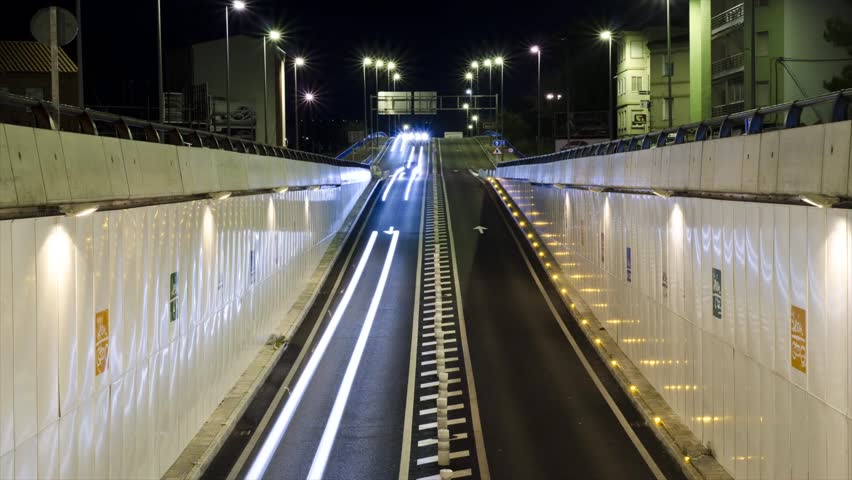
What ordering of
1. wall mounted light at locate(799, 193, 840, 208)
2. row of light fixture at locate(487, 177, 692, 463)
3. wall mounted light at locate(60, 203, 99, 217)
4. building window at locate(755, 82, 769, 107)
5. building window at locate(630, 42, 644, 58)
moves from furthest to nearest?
1. building window at locate(630, 42, 644, 58)
2. building window at locate(755, 82, 769, 107)
3. row of light fixture at locate(487, 177, 692, 463)
4. wall mounted light at locate(60, 203, 99, 217)
5. wall mounted light at locate(799, 193, 840, 208)

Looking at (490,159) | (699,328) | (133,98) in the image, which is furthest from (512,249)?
(490,159)

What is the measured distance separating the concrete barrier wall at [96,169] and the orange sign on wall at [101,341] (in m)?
1.51

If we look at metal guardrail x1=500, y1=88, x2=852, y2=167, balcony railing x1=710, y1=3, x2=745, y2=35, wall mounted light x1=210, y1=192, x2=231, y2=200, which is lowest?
wall mounted light x1=210, y1=192, x2=231, y2=200

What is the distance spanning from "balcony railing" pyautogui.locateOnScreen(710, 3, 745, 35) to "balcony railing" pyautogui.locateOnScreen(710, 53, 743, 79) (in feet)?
6.45

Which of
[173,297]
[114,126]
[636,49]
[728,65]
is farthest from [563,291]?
[636,49]

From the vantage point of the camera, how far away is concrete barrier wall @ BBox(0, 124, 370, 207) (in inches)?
337

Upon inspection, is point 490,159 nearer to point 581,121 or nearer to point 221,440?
point 581,121

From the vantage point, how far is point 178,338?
15.1 metres

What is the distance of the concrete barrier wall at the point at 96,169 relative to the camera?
337 inches

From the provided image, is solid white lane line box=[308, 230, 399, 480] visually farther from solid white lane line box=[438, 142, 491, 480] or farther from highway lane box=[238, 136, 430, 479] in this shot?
solid white lane line box=[438, 142, 491, 480]

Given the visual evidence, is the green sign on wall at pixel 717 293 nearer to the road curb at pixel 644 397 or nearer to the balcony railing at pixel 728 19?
the road curb at pixel 644 397

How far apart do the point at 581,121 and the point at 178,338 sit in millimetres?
95539

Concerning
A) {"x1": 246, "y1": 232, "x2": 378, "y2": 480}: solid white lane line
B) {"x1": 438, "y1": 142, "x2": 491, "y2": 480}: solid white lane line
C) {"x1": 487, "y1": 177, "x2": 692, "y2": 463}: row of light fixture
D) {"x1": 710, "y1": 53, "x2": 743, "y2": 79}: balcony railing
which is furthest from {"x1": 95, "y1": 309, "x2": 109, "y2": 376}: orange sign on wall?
{"x1": 710, "y1": 53, "x2": 743, "y2": 79}: balcony railing

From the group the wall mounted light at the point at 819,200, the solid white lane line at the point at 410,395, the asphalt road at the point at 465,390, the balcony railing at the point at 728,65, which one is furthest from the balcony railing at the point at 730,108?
the wall mounted light at the point at 819,200
